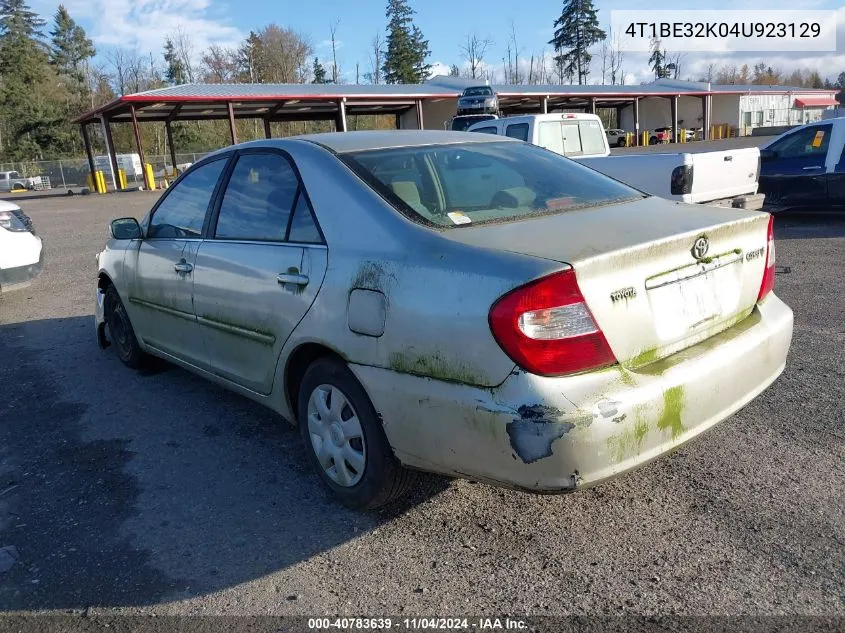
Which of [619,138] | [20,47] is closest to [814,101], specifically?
[619,138]

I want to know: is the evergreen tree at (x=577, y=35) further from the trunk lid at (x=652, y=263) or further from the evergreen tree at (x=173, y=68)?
the trunk lid at (x=652, y=263)

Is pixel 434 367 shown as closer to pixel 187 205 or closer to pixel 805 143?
pixel 187 205

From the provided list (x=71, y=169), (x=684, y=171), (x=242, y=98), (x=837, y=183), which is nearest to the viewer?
(x=684, y=171)

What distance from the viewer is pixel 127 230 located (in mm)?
4648

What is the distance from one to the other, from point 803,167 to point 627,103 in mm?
44030

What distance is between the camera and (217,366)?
12.6 ft

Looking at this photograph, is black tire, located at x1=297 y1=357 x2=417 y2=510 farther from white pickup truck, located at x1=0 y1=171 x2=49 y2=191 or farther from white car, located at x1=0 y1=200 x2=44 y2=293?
white pickup truck, located at x1=0 y1=171 x2=49 y2=191

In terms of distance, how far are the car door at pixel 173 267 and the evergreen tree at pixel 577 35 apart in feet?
290

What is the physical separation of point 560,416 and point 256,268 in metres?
1.75

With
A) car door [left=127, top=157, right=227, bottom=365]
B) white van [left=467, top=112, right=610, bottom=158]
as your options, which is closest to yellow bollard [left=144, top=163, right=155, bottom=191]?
white van [left=467, top=112, right=610, bottom=158]

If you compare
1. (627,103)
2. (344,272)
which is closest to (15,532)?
(344,272)

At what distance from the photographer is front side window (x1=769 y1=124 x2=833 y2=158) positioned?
1041cm

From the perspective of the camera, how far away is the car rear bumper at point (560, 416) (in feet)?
7.44

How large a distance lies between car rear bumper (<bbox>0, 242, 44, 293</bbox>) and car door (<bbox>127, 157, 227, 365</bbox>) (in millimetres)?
3336
